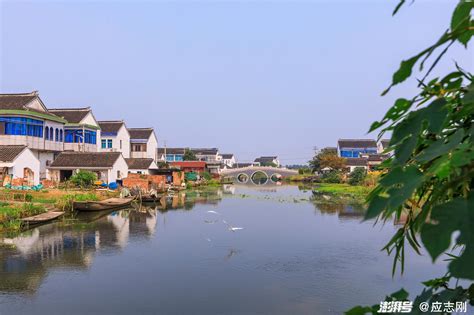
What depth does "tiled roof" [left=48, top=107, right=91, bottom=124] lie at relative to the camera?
32.0 meters

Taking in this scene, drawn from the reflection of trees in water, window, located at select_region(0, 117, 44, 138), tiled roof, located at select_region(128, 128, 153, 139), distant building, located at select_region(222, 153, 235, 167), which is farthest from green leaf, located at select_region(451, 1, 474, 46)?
distant building, located at select_region(222, 153, 235, 167)

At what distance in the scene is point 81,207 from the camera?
2127cm

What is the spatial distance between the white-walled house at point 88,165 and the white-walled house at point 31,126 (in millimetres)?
824

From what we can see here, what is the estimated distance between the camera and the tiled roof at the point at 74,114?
3203 centimetres

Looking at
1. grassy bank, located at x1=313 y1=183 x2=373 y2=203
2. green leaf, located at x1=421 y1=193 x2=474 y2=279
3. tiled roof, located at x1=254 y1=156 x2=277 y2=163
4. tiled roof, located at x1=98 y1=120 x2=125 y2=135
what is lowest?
grassy bank, located at x1=313 y1=183 x2=373 y2=203

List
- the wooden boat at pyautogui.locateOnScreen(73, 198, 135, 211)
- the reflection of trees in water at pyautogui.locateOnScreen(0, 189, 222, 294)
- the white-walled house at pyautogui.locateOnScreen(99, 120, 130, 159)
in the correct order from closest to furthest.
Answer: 1. the reflection of trees in water at pyautogui.locateOnScreen(0, 189, 222, 294)
2. the wooden boat at pyautogui.locateOnScreen(73, 198, 135, 211)
3. the white-walled house at pyautogui.locateOnScreen(99, 120, 130, 159)

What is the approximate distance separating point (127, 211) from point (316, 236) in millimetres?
12231

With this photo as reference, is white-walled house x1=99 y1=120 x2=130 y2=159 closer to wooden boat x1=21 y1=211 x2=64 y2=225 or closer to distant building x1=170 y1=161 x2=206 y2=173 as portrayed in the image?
distant building x1=170 y1=161 x2=206 y2=173

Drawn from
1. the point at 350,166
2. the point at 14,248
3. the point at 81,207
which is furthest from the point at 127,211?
the point at 350,166

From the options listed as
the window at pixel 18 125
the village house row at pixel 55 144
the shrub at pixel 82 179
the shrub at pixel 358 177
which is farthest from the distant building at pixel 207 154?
the window at pixel 18 125

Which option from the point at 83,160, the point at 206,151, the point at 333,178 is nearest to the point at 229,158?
the point at 206,151

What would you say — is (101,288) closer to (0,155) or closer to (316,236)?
(316,236)

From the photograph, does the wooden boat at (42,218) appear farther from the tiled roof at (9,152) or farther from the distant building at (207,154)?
the distant building at (207,154)

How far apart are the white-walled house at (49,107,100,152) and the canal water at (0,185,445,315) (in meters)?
13.7
